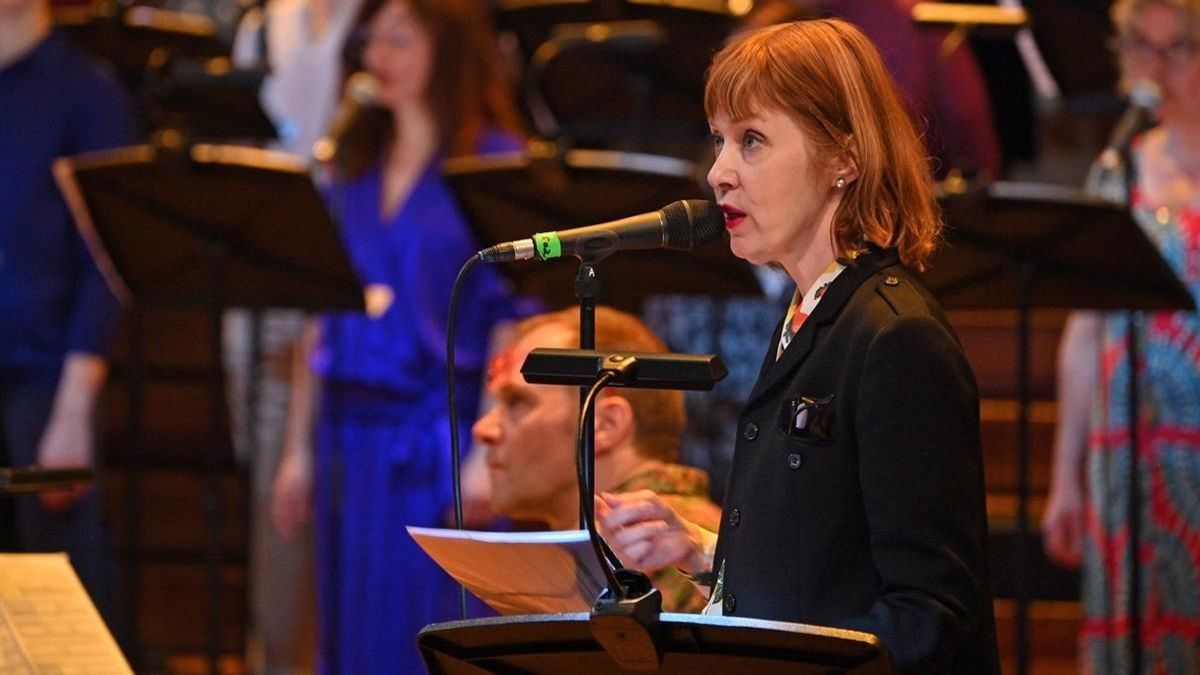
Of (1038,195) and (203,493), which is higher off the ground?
(1038,195)

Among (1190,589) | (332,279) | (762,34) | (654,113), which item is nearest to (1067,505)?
(1190,589)

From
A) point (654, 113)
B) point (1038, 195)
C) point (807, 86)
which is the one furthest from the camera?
point (654, 113)

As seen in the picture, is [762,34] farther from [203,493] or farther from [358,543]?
[203,493]

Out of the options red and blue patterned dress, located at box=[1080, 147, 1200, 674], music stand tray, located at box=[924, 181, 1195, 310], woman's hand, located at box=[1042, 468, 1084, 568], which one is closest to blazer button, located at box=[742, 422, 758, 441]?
music stand tray, located at box=[924, 181, 1195, 310]

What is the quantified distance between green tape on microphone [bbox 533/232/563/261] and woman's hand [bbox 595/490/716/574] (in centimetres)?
29

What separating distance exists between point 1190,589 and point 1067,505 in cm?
39

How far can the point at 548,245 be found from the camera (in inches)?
86.3

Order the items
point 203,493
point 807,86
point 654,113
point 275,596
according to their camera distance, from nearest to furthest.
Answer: point 807,86 → point 654,113 → point 275,596 → point 203,493

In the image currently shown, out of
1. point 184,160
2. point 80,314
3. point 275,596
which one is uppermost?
point 184,160

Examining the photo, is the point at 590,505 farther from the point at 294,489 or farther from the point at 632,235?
the point at 294,489

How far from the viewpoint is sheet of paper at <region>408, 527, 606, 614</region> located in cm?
199

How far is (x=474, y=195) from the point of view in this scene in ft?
13.1

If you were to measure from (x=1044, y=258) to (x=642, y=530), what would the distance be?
1903 millimetres

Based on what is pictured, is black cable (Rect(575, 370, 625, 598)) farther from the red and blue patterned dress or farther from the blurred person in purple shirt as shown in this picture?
the blurred person in purple shirt
